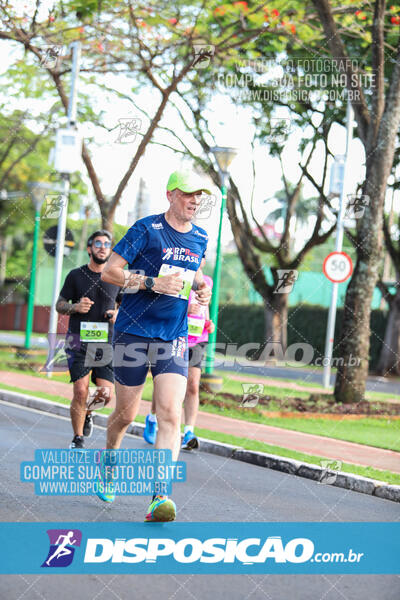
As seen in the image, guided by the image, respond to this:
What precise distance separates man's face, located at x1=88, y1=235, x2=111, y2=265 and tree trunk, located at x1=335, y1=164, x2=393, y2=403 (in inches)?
278

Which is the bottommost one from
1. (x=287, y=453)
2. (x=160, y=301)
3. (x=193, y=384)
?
(x=287, y=453)

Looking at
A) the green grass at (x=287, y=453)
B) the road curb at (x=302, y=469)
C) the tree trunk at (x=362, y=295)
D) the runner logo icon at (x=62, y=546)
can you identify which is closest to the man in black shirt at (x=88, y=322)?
the road curb at (x=302, y=469)

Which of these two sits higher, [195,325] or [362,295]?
[362,295]

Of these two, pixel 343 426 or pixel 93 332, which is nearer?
pixel 93 332

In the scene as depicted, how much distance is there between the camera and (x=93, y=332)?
8016mm

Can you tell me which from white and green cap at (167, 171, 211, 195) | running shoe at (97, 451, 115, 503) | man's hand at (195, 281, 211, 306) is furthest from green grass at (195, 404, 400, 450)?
white and green cap at (167, 171, 211, 195)

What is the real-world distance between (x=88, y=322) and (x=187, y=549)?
346 cm

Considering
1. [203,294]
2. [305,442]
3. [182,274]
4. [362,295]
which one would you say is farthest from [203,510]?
[362,295]

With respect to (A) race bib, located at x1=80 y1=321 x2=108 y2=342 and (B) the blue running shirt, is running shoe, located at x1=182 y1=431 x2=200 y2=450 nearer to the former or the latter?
(A) race bib, located at x1=80 y1=321 x2=108 y2=342

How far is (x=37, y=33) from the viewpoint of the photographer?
17.0 metres

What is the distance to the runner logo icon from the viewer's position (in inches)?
179

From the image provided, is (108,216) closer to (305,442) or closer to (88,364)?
(305,442)

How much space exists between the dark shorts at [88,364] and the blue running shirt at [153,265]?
239 cm

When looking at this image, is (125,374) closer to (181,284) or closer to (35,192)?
(181,284)
